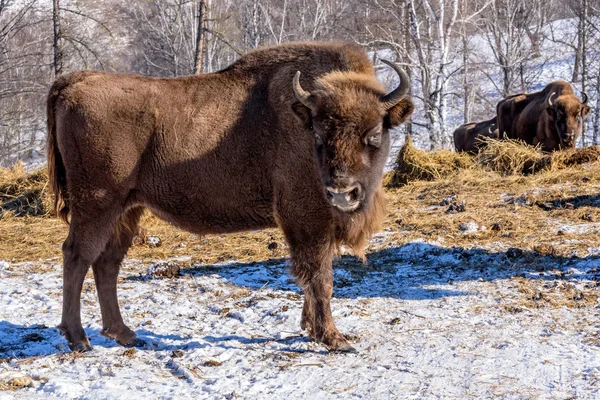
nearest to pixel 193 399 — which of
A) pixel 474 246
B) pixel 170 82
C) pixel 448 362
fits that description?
pixel 448 362

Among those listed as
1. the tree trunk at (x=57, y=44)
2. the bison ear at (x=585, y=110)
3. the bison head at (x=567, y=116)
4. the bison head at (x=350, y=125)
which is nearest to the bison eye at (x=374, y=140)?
the bison head at (x=350, y=125)

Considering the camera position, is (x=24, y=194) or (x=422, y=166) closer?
(x=24, y=194)

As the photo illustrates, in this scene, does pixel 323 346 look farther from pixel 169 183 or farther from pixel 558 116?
pixel 558 116

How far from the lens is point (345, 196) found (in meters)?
4.30

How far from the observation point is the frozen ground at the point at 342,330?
4.01 metres

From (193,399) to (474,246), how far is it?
4642 millimetres

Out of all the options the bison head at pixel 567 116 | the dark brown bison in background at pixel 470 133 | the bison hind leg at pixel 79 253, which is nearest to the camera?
the bison hind leg at pixel 79 253

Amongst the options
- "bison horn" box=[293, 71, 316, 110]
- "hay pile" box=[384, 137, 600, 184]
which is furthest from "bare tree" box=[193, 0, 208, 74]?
"bison horn" box=[293, 71, 316, 110]

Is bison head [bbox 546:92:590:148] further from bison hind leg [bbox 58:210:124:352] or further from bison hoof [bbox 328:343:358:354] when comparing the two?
bison hind leg [bbox 58:210:124:352]

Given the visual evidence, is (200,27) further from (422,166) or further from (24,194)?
(422,166)

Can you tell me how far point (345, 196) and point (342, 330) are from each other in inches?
55.8

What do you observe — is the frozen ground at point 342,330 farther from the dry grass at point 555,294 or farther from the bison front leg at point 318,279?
the bison front leg at point 318,279

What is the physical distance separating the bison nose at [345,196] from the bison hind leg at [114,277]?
1898mm

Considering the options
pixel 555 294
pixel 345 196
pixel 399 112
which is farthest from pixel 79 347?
pixel 555 294
